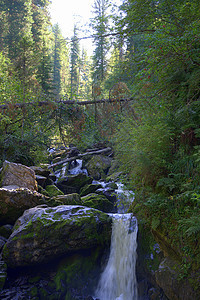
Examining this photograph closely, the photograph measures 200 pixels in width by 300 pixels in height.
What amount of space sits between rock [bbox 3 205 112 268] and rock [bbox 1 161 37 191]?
1773mm

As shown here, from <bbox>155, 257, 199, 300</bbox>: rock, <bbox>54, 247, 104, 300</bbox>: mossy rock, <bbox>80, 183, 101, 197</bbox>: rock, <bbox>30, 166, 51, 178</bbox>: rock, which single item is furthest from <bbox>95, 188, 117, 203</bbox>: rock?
<bbox>155, 257, 199, 300</bbox>: rock

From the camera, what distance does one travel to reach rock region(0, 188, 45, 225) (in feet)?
24.2

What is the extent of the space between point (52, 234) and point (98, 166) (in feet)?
28.1

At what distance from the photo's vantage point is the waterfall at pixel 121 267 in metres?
5.81

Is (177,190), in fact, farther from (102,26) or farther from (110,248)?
(102,26)

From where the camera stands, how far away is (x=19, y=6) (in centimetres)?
2786

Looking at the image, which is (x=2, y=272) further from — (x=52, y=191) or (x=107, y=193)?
(x=107, y=193)

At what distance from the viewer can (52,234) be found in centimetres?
647

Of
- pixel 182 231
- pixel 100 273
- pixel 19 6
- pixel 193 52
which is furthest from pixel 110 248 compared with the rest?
pixel 19 6

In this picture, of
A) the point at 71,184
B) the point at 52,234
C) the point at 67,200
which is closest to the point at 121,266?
the point at 52,234

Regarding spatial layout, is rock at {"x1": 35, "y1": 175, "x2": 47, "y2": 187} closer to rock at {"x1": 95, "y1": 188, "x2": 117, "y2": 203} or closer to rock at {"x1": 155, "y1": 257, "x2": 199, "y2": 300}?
rock at {"x1": 95, "y1": 188, "x2": 117, "y2": 203}

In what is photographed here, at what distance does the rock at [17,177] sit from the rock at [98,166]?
578 centimetres

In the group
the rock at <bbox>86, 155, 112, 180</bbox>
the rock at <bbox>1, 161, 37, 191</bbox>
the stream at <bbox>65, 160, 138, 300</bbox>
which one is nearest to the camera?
the stream at <bbox>65, 160, 138, 300</bbox>

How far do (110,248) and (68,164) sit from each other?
922 centimetres
